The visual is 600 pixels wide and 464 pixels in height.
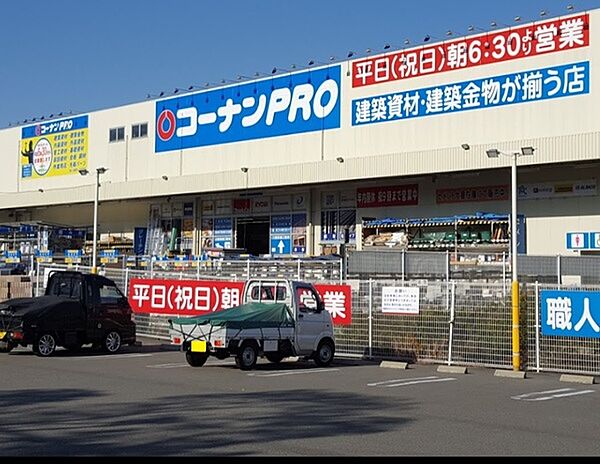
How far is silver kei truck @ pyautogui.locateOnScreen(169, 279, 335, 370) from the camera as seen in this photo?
1847 centimetres

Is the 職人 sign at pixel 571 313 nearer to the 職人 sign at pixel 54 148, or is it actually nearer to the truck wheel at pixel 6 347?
the truck wheel at pixel 6 347

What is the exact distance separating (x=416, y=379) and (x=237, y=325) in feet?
12.5

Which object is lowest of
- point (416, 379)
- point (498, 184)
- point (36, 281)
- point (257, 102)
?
point (416, 379)

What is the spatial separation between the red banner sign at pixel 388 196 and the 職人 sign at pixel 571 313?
19074 millimetres

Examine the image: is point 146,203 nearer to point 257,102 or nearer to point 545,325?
point 257,102

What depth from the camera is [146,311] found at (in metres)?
26.7

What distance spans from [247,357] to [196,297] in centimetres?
707

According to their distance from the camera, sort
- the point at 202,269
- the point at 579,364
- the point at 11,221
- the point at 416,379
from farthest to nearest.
Result: the point at 11,221 → the point at 202,269 → the point at 579,364 → the point at 416,379

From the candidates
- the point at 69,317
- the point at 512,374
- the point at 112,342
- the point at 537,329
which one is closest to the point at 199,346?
the point at 69,317

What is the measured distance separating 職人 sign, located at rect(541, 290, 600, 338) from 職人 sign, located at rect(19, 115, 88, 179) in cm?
3712

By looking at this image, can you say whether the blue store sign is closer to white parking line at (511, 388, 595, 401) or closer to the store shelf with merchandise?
the store shelf with merchandise

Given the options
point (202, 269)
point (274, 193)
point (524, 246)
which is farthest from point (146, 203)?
point (524, 246)

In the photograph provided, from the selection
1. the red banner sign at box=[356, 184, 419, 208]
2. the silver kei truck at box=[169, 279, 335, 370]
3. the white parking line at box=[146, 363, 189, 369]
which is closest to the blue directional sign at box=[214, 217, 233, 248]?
the red banner sign at box=[356, 184, 419, 208]

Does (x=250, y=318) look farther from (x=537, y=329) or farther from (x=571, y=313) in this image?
(x=571, y=313)
